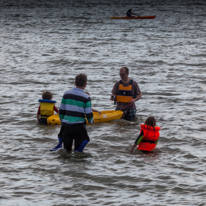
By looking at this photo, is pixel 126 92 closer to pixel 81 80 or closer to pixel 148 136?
pixel 148 136

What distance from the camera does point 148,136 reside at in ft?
36.4

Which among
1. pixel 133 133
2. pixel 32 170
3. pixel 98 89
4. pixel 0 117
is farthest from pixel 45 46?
pixel 32 170

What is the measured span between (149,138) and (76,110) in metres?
→ 1.99

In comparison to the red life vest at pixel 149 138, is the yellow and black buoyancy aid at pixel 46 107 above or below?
above

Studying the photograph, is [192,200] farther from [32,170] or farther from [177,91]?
[177,91]

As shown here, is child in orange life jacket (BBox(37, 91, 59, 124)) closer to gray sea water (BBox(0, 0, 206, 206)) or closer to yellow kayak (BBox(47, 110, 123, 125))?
yellow kayak (BBox(47, 110, 123, 125))

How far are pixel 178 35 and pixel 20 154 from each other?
3382cm

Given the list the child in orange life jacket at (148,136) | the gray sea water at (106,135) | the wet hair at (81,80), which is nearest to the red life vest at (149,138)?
the child in orange life jacket at (148,136)

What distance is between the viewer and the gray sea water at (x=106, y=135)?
9.30 meters

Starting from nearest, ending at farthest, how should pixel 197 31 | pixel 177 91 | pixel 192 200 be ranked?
pixel 192 200 → pixel 177 91 → pixel 197 31

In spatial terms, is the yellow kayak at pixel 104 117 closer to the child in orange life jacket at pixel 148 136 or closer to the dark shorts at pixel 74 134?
the child in orange life jacket at pixel 148 136

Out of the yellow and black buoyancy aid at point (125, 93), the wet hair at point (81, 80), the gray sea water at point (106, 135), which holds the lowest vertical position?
the gray sea water at point (106, 135)

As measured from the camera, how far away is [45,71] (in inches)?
985

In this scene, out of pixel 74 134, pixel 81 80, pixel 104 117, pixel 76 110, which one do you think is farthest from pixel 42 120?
pixel 81 80
